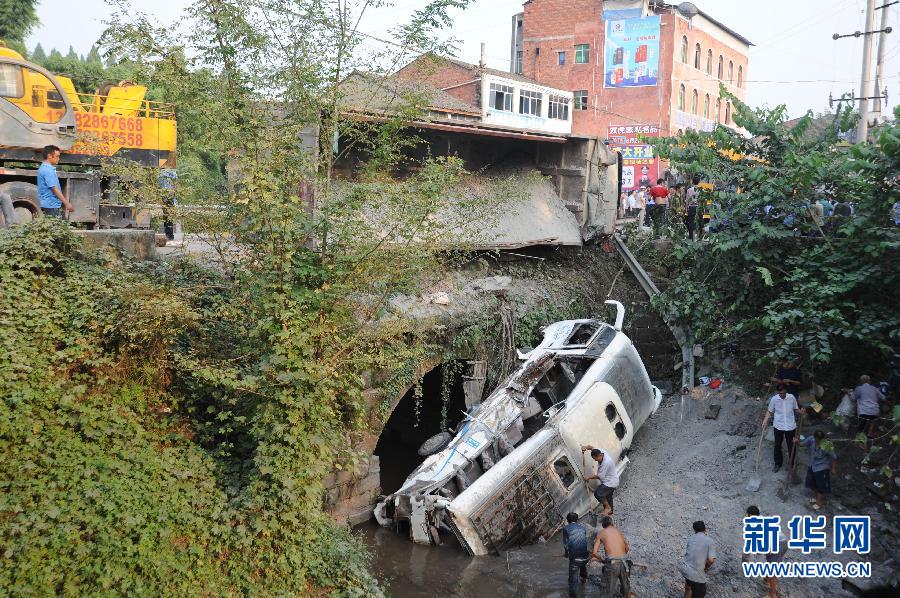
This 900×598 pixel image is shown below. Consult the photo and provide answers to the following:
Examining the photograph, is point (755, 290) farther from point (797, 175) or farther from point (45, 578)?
point (45, 578)

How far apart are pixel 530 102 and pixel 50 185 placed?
2757 cm

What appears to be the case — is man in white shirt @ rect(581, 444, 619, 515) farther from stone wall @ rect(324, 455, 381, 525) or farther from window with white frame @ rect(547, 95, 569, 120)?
window with white frame @ rect(547, 95, 569, 120)

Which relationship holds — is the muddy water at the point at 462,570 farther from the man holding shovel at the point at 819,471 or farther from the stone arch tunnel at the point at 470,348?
the man holding shovel at the point at 819,471

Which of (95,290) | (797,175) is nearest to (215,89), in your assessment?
(95,290)

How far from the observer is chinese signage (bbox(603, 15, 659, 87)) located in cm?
3512

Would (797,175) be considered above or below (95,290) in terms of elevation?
above

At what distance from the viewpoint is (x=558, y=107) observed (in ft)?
119

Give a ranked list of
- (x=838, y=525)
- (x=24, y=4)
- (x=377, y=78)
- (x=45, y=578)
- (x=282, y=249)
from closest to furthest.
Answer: (x=45, y=578)
(x=282, y=249)
(x=377, y=78)
(x=838, y=525)
(x=24, y=4)

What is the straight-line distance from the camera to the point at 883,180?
991 centimetres

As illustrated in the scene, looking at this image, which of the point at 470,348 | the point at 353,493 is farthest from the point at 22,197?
the point at 470,348

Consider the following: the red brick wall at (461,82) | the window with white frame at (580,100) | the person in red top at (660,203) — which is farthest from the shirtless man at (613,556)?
the window with white frame at (580,100)

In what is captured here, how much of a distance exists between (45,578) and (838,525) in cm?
961

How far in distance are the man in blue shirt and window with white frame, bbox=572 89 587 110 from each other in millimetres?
31571

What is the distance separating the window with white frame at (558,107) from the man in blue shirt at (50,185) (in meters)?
29.3
